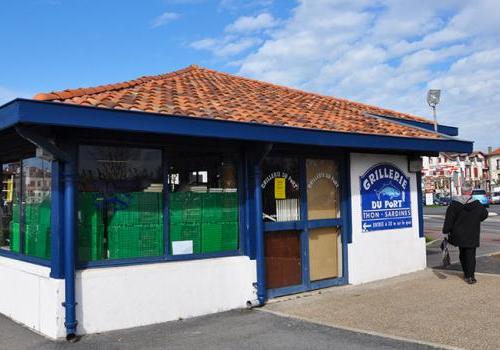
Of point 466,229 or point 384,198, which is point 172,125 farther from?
point 466,229

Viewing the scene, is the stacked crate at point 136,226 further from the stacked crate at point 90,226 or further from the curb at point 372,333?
the curb at point 372,333

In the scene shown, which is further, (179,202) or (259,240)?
(259,240)

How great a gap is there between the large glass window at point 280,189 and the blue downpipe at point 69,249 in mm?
2988

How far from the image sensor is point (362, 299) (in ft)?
26.8

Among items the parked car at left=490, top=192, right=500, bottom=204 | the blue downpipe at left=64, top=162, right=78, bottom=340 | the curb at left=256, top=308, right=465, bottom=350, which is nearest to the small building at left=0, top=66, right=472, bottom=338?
the blue downpipe at left=64, top=162, right=78, bottom=340

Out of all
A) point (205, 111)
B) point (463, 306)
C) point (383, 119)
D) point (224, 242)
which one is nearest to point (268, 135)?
point (205, 111)

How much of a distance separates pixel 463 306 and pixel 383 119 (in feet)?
15.5

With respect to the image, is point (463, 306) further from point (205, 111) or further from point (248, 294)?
point (205, 111)

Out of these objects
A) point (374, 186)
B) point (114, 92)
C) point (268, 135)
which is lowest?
point (374, 186)

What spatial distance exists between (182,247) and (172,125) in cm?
176

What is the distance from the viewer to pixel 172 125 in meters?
6.69

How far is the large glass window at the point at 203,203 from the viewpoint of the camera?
24.4 feet

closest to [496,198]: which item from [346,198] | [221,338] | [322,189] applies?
[346,198]

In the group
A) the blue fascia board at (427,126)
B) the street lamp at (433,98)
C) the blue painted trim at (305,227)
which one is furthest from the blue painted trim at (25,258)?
the street lamp at (433,98)
